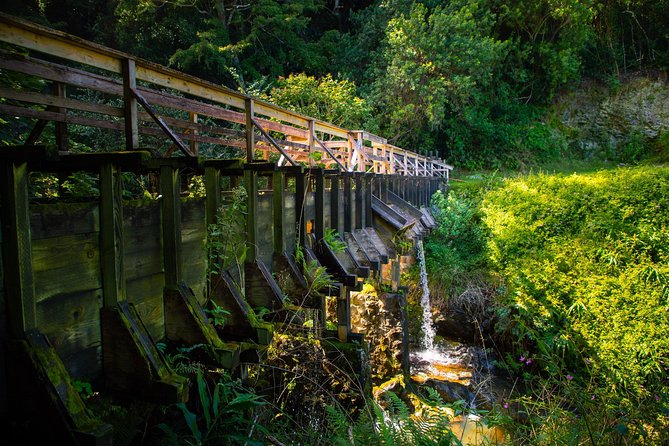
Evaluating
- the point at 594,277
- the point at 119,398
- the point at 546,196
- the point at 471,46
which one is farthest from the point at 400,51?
the point at 119,398

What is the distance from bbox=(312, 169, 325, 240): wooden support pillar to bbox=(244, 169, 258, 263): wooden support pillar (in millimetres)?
1209

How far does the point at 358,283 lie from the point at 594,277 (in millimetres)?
6255

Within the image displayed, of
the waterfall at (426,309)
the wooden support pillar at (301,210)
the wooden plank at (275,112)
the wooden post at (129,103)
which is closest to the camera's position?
the wooden post at (129,103)

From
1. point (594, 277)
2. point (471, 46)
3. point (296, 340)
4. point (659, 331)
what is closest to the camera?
point (296, 340)

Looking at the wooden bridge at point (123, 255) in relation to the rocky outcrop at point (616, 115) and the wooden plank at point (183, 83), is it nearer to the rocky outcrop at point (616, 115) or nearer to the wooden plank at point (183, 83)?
the wooden plank at point (183, 83)

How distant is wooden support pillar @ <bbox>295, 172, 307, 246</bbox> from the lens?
4621 millimetres

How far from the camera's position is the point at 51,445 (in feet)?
6.63

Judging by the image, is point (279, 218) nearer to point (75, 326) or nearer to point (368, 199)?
point (75, 326)

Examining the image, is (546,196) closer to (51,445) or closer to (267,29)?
Result: (51,445)

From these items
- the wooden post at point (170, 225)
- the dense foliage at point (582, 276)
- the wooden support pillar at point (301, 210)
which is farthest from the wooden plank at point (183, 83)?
the dense foliage at point (582, 276)

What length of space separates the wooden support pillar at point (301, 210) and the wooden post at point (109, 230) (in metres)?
2.27

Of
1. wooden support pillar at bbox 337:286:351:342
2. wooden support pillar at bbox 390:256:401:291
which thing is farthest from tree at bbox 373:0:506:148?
wooden support pillar at bbox 337:286:351:342

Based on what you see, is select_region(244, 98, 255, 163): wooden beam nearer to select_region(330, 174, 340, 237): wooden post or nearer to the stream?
select_region(330, 174, 340, 237): wooden post

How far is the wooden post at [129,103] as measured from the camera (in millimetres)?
2967
